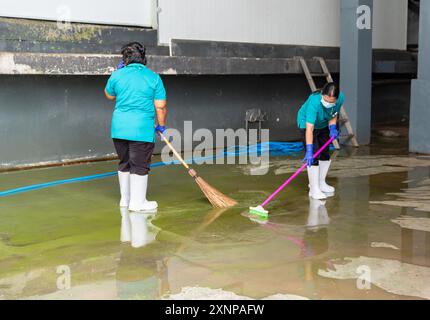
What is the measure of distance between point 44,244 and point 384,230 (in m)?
2.82

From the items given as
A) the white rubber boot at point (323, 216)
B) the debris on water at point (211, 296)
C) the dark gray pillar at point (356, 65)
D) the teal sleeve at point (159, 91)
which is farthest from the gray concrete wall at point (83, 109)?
the debris on water at point (211, 296)

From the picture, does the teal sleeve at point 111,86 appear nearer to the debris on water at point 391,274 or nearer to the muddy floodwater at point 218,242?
the muddy floodwater at point 218,242

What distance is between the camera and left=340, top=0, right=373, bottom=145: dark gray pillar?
1038 cm

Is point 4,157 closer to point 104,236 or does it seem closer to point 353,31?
point 104,236

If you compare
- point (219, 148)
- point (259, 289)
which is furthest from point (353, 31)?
point (259, 289)

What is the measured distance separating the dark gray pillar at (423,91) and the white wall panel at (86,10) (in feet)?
13.9

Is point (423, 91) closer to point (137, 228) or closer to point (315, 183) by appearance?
point (315, 183)

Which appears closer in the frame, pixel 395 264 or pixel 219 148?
pixel 395 264

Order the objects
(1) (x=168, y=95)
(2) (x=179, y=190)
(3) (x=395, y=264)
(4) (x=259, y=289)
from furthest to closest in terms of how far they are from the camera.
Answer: (1) (x=168, y=95) < (2) (x=179, y=190) < (3) (x=395, y=264) < (4) (x=259, y=289)

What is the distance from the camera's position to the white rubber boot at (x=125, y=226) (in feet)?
15.9

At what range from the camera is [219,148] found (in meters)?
10.0

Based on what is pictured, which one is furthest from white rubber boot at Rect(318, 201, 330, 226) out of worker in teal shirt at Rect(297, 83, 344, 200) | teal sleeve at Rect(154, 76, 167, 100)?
teal sleeve at Rect(154, 76, 167, 100)

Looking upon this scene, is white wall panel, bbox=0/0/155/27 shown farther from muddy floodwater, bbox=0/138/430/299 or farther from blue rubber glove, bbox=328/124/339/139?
blue rubber glove, bbox=328/124/339/139

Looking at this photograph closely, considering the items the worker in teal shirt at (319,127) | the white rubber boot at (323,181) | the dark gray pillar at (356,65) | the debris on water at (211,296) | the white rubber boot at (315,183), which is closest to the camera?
the debris on water at (211,296)
